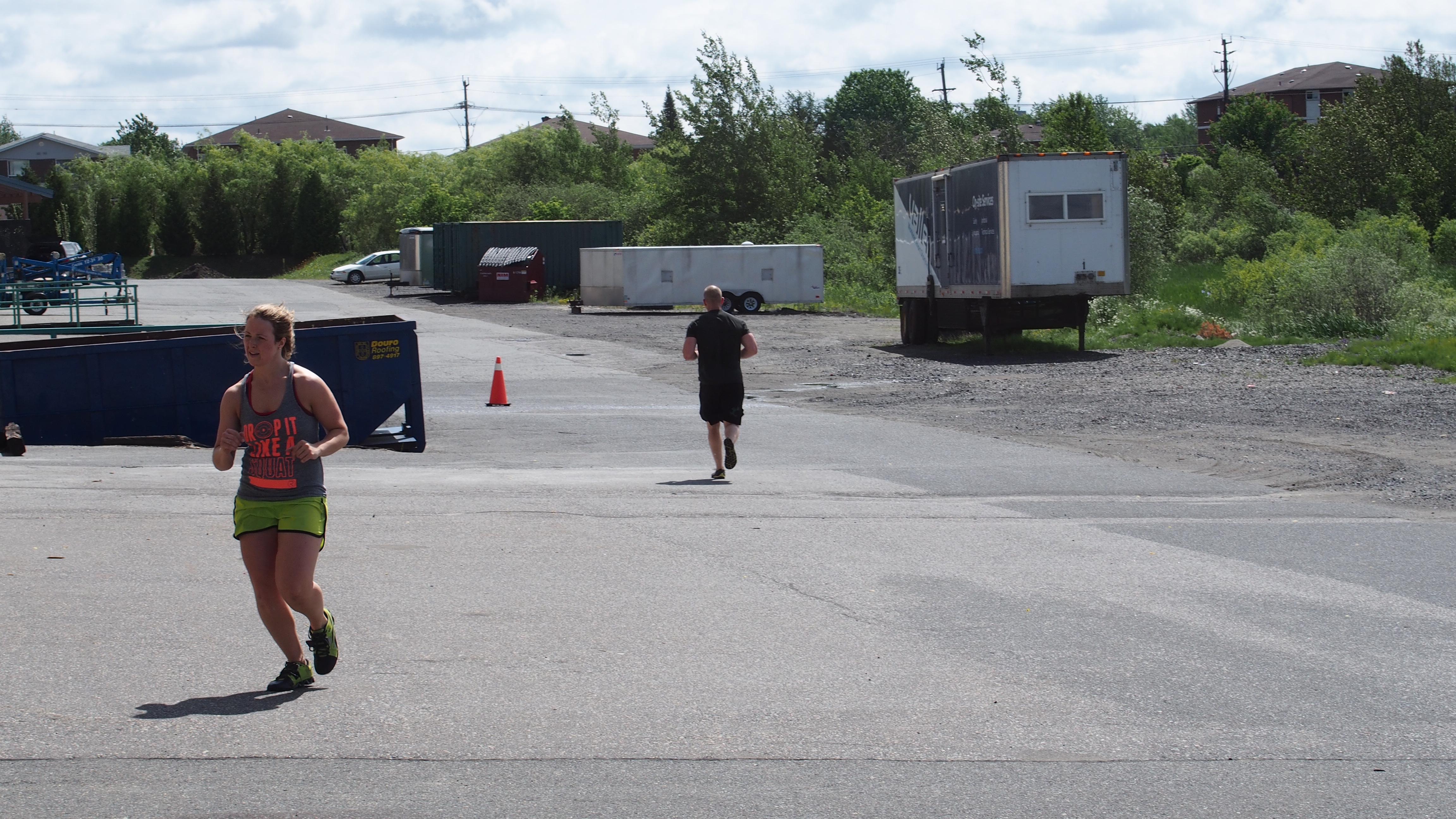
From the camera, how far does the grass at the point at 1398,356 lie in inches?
781

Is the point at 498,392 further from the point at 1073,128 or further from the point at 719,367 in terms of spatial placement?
the point at 1073,128

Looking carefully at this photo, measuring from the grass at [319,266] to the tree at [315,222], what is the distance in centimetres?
66

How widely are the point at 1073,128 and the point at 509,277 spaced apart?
A: 27632mm

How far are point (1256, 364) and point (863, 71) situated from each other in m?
134

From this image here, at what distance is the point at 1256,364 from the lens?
69.5 ft

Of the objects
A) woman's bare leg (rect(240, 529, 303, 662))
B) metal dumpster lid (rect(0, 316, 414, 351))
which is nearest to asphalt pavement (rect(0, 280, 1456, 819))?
woman's bare leg (rect(240, 529, 303, 662))

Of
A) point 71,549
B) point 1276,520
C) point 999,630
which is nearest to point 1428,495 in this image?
point 1276,520

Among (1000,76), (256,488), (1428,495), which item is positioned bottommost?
(1428,495)

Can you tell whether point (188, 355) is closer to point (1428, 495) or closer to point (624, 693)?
point (624, 693)

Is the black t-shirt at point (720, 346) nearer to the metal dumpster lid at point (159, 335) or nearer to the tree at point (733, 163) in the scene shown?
the metal dumpster lid at point (159, 335)

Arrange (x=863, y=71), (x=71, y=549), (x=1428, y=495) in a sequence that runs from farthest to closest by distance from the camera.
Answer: (x=863, y=71) < (x=1428, y=495) < (x=71, y=549)

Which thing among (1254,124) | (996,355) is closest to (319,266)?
(996,355)

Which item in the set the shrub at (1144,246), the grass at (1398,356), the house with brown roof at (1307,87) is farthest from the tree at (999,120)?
the house with brown roof at (1307,87)

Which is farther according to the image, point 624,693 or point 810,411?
point 810,411
